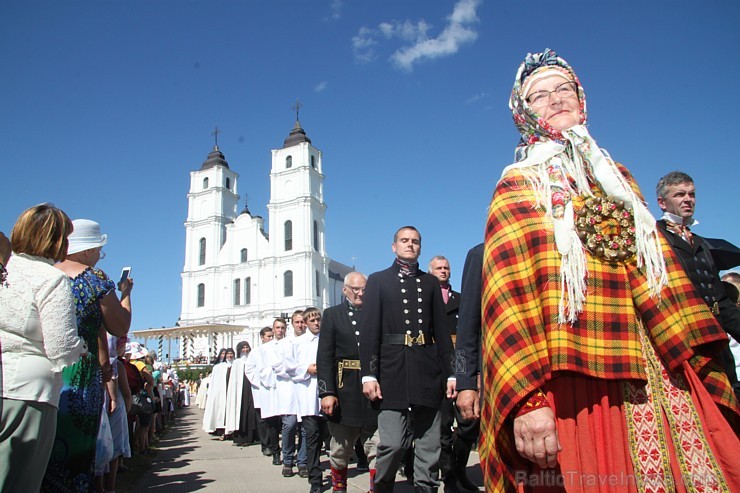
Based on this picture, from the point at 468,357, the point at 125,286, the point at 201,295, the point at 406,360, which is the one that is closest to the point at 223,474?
the point at 406,360

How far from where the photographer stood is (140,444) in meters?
8.66

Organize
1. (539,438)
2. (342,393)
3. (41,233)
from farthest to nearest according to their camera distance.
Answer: (342,393) < (41,233) < (539,438)

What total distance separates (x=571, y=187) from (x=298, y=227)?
5755 cm

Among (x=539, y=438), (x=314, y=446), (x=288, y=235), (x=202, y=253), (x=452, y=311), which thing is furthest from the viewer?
(x=202, y=253)

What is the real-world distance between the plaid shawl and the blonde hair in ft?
7.14

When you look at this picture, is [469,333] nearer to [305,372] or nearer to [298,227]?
[305,372]

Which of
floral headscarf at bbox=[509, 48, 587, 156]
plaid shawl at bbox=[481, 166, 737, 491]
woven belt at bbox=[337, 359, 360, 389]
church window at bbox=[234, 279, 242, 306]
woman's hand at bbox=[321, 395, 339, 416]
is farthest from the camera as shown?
church window at bbox=[234, 279, 242, 306]

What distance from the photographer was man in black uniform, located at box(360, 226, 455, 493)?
3.87 m

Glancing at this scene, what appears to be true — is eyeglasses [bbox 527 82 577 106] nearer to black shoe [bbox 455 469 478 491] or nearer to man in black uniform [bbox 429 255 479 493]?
man in black uniform [bbox 429 255 479 493]

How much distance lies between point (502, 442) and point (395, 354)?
2.25m

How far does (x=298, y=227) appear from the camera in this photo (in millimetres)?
59031

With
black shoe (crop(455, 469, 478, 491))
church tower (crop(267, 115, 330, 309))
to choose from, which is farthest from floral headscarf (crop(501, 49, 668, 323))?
church tower (crop(267, 115, 330, 309))

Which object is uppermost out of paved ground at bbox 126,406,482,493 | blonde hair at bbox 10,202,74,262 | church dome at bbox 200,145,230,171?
church dome at bbox 200,145,230,171

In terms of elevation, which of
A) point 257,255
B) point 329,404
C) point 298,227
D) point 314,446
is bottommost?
point 314,446
